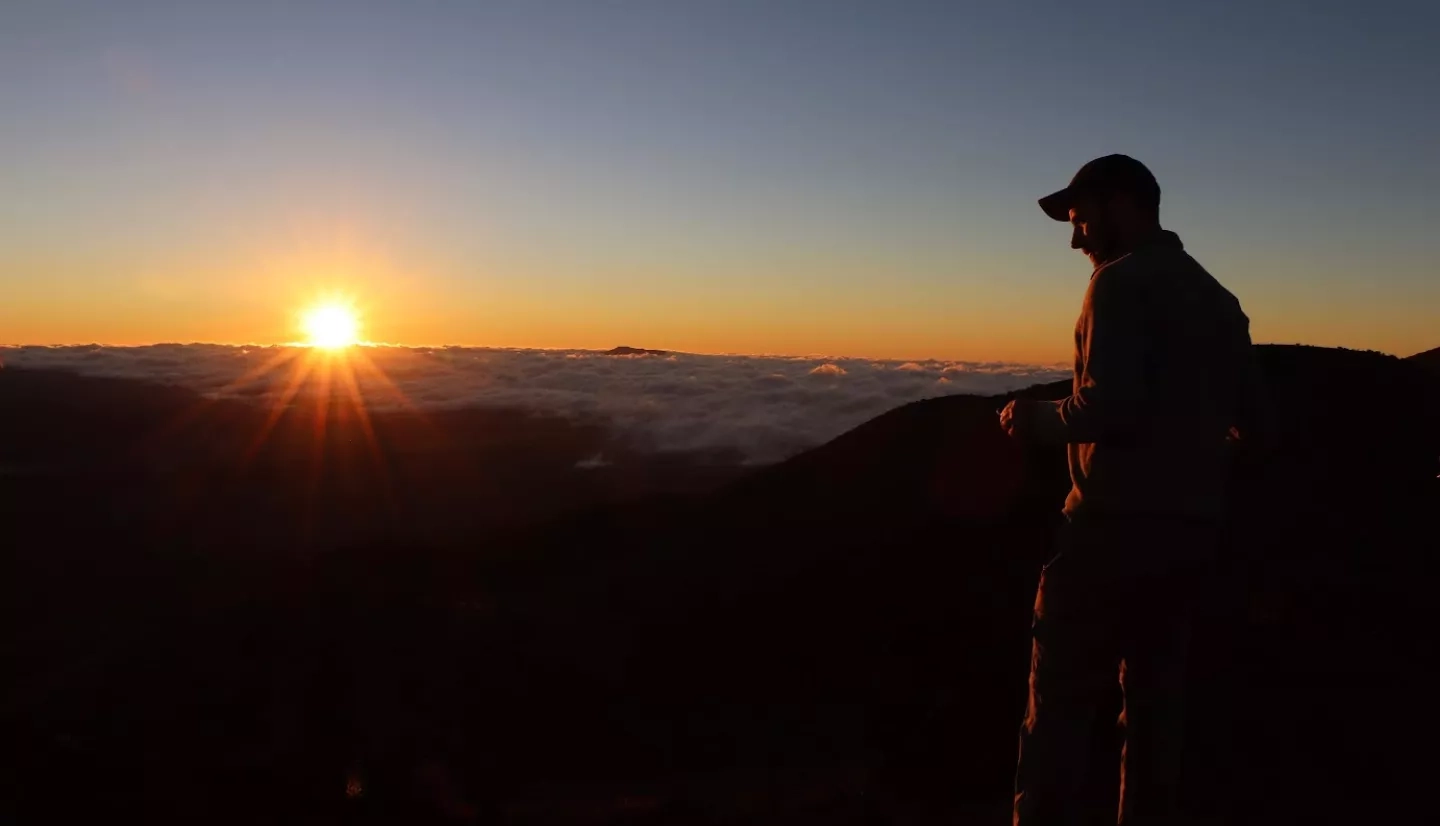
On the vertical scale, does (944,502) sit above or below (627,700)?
above

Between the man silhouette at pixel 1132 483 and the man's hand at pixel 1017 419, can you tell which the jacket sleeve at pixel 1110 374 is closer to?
the man silhouette at pixel 1132 483

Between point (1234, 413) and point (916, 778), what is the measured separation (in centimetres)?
362

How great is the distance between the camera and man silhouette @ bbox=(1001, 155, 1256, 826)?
328 cm

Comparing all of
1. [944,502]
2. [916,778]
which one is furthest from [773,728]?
[944,502]

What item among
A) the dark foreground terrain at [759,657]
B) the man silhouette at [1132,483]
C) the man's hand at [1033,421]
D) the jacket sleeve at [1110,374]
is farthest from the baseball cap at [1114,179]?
the dark foreground terrain at [759,657]

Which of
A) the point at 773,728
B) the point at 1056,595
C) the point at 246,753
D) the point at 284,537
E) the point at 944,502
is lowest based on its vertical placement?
the point at 284,537

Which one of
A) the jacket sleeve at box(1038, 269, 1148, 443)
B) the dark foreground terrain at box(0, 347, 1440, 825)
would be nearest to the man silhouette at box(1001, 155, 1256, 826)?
the jacket sleeve at box(1038, 269, 1148, 443)

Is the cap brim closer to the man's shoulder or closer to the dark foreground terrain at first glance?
the man's shoulder

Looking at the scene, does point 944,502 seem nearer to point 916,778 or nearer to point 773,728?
point 773,728

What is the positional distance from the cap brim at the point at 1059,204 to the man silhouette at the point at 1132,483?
0.13 ft

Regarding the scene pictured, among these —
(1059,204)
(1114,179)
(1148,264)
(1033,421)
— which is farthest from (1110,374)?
(1059,204)

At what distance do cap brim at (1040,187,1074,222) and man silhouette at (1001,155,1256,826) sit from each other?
0.13 ft

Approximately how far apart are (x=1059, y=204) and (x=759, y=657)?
624 cm

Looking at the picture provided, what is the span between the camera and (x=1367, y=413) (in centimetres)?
956
